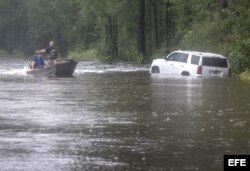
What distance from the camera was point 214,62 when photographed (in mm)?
34906

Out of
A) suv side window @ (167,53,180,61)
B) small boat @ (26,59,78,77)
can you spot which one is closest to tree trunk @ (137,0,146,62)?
suv side window @ (167,53,180,61)

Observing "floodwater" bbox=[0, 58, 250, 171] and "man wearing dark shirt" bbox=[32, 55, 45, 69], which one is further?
"man wearing dark shirt" bbox=[32, 55, 45, 69]

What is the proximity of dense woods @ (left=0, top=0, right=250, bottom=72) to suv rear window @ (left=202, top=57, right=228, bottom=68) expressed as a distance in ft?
7.44

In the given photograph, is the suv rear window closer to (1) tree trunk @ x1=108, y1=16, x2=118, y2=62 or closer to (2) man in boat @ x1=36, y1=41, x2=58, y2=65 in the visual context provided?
(2) man in boat @ x1=36, y1=41, x2=58, y2=65

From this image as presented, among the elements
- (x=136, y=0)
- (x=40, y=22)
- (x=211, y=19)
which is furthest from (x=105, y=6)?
(x=40, y=22)

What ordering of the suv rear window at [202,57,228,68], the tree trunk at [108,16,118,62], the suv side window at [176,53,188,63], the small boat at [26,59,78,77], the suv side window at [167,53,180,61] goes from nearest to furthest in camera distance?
the suv rear window at [202,57,228,68] → the suv side window at [176,53,188,63] → the small boat at [26,59,78,77] → the suv side window at [167,53,180,61] → the tree trunk at [108,16,118,62]

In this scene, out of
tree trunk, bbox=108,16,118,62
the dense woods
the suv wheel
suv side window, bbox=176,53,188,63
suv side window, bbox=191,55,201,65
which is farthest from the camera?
tree trunk, bbox=108,16,118,62

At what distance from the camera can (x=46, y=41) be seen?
4729 inches

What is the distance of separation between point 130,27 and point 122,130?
57363 millimetres

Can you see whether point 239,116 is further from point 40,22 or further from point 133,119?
point 40,22

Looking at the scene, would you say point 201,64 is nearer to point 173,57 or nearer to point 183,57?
point 183,57

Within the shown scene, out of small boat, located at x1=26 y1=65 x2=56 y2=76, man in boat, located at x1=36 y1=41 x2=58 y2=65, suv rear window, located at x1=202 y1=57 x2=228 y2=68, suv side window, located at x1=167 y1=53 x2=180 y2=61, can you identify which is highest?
man in boat, located at x1=36 y1=41 x2=58 y2=65

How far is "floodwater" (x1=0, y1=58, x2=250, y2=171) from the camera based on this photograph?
35.7ft

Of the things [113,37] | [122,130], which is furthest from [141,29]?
[122,130]
